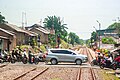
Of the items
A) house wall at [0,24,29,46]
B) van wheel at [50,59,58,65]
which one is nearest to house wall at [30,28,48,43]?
house wall at [0,24,29,46]

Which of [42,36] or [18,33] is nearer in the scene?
[18,33]

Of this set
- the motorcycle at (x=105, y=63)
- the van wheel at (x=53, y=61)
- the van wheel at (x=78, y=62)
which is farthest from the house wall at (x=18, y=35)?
the motorcycle at (x=105, y=63)

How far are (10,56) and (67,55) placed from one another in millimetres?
6215

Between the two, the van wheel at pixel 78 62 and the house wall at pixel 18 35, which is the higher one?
the house wall at pixel 18 35

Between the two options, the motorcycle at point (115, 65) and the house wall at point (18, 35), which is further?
the house wall at point (18, 35)

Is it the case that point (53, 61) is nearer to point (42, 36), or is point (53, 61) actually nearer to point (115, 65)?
point (115, 65)

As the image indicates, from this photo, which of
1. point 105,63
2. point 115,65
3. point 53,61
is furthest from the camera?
point 53,61

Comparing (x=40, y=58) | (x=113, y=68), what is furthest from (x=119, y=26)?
(x=113, y=68)

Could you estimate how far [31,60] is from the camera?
30594mm

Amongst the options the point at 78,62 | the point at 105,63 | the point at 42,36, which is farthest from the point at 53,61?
the point at 42,36

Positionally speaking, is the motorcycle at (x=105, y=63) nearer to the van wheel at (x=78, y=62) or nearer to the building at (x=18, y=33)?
the van wheel at (x=78, y=62)

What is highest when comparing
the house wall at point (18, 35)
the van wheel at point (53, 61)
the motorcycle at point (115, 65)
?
the house wall at point (18, 35)

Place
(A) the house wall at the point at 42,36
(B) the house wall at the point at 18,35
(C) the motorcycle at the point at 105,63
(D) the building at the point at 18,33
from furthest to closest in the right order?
(A) the house wall at the point at 42,36 < (B) the house wall at the point at 18,35 < (D) the building at the point at 18,33 < (C) the motorcycle at the point at 105,63

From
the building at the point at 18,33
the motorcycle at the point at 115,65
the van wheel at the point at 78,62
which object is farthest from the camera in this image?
the building at the point at 18,33
